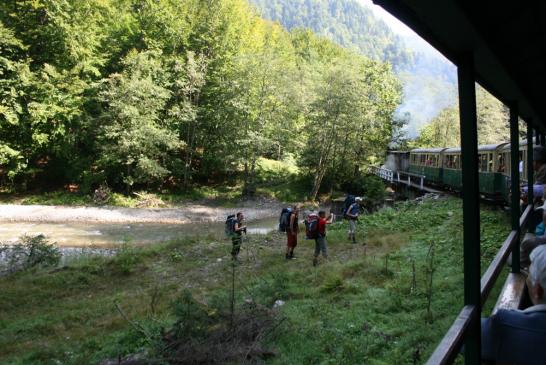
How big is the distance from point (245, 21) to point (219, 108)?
39.9ft

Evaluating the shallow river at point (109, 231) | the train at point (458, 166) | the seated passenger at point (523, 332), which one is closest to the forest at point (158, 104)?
the train at point (458, 166)

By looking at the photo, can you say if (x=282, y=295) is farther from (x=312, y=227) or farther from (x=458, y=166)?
(x=458, y=166)

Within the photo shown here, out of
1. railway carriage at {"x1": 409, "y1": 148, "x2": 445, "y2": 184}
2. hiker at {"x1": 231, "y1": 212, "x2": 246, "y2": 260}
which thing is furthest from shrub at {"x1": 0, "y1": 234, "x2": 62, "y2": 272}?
railway carriage at {"x1": 409, "y1": 148, "x2": 445, "y2": 184}

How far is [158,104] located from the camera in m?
31.4

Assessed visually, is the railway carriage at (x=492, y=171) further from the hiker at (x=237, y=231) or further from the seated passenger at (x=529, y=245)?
the seated passenger at (x=529, y=245)

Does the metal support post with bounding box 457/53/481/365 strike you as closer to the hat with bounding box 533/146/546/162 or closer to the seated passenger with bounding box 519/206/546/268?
the seated passenger with bounding box 519/206/546/268

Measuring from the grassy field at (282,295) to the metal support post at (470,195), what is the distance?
2.89m

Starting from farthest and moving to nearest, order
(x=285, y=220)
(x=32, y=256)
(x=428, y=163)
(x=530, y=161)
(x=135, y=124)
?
(x=135, y=124)
(x=428, y=163)
(x=32, y=256)
(x=285, y=220)
(x=530, y=161)

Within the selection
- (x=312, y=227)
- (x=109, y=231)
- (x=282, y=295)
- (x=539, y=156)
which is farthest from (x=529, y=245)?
(x=109, y=231)

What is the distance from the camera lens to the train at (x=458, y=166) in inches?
588

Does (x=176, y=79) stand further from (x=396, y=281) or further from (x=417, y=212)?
(x=396, y=281)

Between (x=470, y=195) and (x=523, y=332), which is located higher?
(x=470, y=195)

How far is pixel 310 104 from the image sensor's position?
32062 mm

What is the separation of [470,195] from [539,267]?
Answer: 1.88ft
